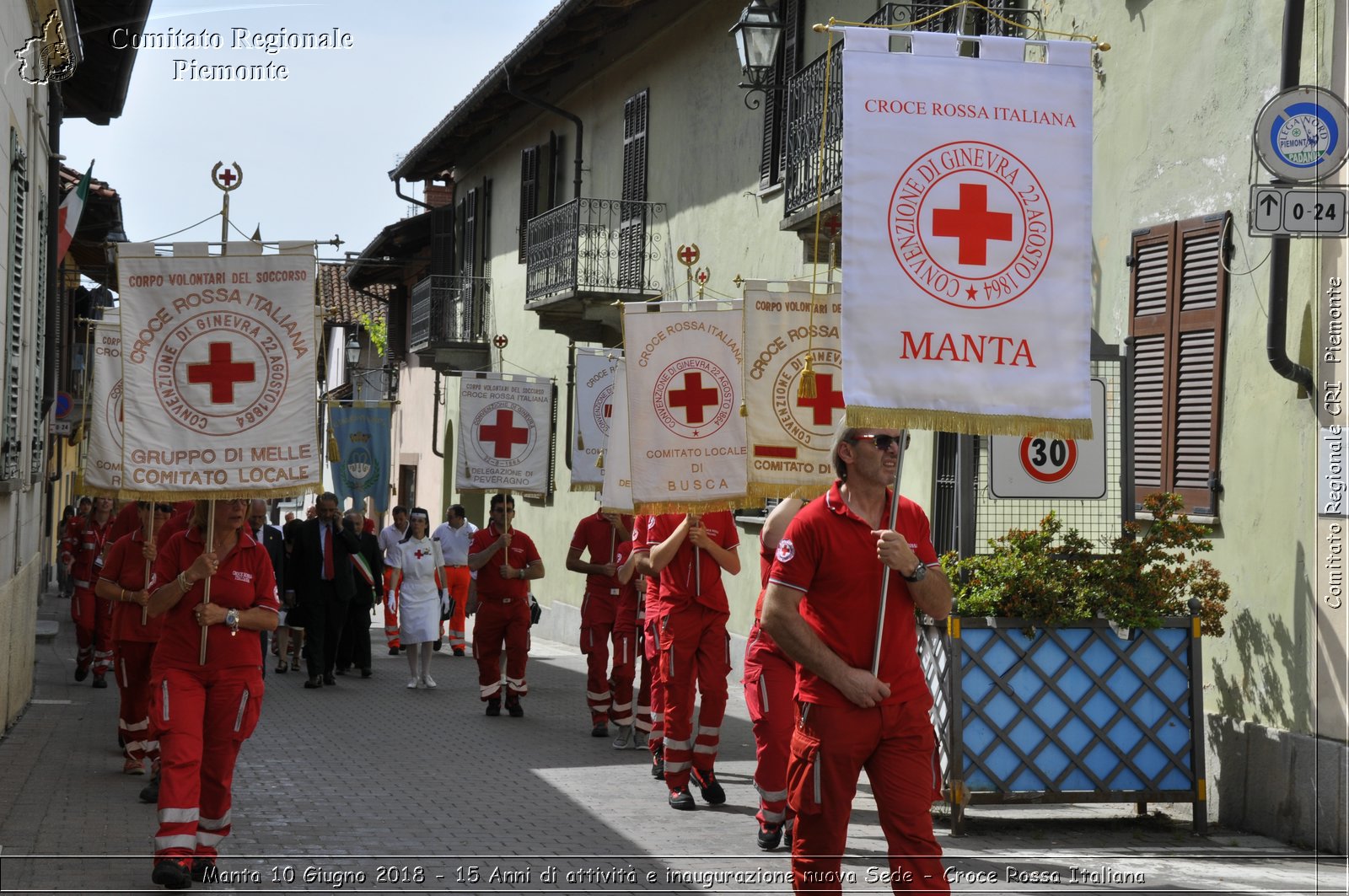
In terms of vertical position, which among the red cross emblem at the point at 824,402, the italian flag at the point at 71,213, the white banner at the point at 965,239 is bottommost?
the red cross emblem at the point at 824,402

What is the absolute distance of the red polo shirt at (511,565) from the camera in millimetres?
15086

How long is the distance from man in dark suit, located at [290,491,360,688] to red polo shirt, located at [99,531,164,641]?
7170 millimetres

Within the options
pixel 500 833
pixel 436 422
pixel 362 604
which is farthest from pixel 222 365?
pixel 436 422

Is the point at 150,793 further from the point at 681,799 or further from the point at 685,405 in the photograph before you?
the point at 685,405

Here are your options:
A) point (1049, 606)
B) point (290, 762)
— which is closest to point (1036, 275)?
point (1049, 606)

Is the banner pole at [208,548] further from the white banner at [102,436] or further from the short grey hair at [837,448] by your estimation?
the short grey hair at [837,448]

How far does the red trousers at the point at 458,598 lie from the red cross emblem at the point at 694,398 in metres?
12.6

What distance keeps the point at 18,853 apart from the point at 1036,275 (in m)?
5.60

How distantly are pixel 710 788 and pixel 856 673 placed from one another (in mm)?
4567

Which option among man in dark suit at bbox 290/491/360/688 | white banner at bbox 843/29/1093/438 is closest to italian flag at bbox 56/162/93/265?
man in dark suit at bbox 290/491/360/688

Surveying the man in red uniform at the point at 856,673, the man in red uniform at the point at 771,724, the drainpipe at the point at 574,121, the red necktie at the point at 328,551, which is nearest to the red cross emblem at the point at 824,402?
the man in red uniform at the point at 771,724

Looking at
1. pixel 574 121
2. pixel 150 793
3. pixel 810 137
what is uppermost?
pixel 574 121

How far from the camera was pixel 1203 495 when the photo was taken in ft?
33.5

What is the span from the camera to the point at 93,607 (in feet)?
57.3
